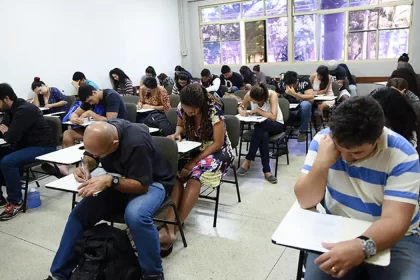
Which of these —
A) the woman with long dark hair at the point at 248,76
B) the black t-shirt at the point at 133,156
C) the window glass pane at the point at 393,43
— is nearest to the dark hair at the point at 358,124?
the black t-shirt at the point at 133,156

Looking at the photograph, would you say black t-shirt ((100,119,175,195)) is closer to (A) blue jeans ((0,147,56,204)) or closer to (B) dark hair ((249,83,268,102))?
(A) blue jeans ((0,147,56,204))

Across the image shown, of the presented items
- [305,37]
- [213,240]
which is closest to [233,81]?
[305,37]

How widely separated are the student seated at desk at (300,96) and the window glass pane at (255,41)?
3615 mm

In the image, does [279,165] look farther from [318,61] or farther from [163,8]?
[163,8]

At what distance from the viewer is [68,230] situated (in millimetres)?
1953

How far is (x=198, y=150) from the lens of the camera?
9.36 ft

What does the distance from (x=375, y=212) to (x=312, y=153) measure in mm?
326

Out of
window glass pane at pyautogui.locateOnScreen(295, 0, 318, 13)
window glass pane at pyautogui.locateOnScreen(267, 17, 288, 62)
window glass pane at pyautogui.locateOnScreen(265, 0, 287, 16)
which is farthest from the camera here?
window glass pane at pyautogui.locateOnScreen(267, 17, 288, 62)

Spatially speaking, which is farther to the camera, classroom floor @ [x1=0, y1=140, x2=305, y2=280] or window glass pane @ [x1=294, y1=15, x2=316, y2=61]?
window glass pane @ [x1=294, y1=15, x2=316, y2=61]

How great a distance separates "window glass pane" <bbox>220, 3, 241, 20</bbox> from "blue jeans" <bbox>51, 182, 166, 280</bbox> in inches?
304

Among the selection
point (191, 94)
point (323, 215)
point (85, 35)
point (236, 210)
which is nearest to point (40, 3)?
point (85, 35)

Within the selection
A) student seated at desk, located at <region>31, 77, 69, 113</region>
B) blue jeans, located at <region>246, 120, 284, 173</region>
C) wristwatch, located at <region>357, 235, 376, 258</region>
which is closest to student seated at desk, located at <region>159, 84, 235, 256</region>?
blue jeans, located at <region>246, 120, 284, 173</region>

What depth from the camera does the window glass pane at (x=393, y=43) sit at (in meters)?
7.17

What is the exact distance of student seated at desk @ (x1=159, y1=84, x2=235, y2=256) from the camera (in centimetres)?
256
